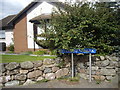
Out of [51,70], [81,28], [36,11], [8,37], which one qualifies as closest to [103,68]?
[81,28]

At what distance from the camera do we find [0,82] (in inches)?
165

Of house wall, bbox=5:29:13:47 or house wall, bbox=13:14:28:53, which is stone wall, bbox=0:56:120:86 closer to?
house wall, bbox=13:14:28:53

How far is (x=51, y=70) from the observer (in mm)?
4758

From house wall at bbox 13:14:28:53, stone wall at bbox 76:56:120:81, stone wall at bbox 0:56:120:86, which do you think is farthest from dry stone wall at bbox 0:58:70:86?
house wall at bbox 13:14:28:53

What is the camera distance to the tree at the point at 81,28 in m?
4.42

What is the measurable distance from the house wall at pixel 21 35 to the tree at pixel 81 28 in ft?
29.6

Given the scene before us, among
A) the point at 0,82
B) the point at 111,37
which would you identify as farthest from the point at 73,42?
the point at 0,82

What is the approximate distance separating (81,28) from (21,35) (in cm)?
1072

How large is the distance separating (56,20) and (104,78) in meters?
2.93

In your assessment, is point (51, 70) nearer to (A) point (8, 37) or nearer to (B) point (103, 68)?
(B) point (103, 68)

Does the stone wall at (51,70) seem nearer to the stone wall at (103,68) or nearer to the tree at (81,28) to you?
the stone wall at (103,68)

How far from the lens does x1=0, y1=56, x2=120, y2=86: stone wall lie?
4270 millimetres

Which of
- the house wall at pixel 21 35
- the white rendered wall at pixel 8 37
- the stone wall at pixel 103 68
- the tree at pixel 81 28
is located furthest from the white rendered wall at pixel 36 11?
the stone wall at pixel 103 68

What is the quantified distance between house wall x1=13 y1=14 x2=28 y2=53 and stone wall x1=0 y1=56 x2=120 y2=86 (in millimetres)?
9007
